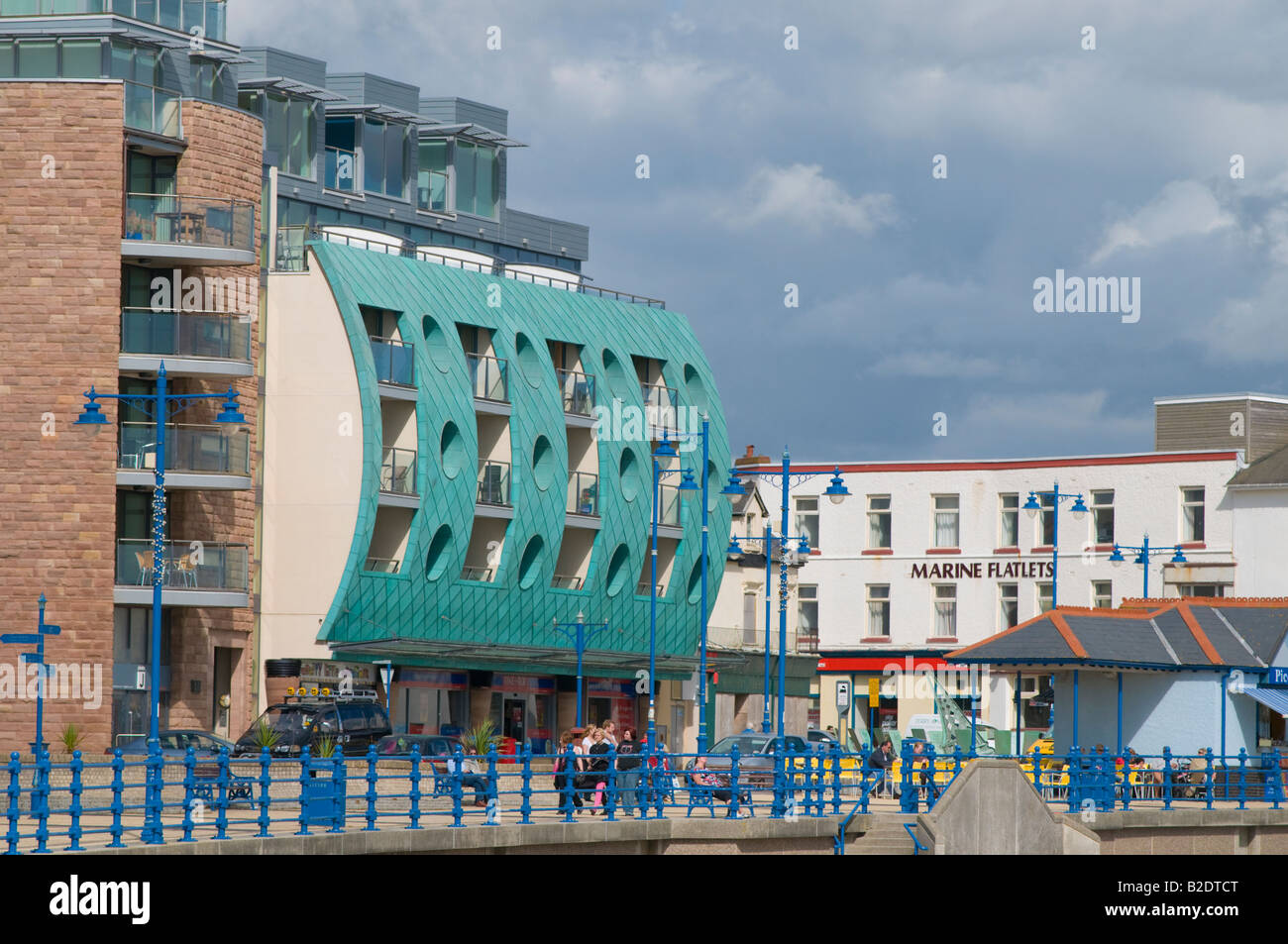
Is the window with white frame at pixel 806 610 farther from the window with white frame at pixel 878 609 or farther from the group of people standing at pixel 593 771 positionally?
the group of people standing at pixel 593 771

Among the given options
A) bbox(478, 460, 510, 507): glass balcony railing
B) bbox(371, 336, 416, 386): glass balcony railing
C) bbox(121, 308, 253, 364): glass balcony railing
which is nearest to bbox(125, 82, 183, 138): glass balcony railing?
bbox(121, 308, 253, 364): glass balcony railing

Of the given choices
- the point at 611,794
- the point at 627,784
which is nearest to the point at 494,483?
the point at 627,784

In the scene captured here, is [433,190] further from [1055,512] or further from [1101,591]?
[1101,591]

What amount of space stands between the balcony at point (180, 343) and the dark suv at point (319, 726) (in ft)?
34.7

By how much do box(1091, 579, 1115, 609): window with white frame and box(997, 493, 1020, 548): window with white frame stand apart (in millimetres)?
2988

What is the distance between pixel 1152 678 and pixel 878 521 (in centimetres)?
3446

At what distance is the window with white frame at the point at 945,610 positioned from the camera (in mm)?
76938

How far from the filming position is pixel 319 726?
4197 cm

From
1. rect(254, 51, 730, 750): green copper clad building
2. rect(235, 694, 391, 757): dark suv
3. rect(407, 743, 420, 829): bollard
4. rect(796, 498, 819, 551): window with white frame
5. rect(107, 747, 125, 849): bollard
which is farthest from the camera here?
rect(796, 498, 819, 551): window with white frame

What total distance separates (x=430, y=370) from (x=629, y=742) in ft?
78.1

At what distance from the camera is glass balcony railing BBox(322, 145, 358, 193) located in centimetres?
6469

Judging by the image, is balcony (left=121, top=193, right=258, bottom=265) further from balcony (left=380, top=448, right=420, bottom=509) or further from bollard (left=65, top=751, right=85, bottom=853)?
bollard (left=65, top=751, right=85, bottom=853)
